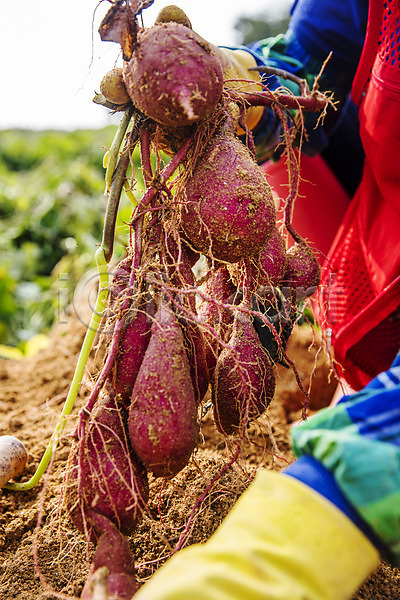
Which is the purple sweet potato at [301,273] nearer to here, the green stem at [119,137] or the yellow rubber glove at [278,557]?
the green stem at [119,137]

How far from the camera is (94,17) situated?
751 millimetres

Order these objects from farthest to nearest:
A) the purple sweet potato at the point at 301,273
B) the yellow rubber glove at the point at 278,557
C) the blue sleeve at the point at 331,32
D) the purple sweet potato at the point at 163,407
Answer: the blue sleeve at the point at 331,32
the purple sweet potato at the point at 301,273
the purple sweet potato at the point at 163,407
the yellow rubber glove at the point at 278,557

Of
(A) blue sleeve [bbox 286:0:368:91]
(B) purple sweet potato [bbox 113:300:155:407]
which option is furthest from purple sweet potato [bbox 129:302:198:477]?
(A) blue sleeve [bbox 286:0:368:91]

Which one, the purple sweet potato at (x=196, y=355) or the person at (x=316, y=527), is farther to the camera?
the purple sweet potato at (x=196, y=355)

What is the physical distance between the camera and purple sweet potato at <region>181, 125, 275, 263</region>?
0.81 m

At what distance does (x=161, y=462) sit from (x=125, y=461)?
2.7 inches

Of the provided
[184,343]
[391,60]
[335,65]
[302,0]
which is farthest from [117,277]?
[302,0]

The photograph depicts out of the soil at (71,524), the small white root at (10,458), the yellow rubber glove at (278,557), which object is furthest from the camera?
the small white root at (10,458)

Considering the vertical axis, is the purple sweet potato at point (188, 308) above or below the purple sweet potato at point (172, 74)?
below

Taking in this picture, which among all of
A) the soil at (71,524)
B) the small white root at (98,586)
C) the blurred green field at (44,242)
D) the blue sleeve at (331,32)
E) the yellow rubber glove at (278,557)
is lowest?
the blurred green field at (44,242)

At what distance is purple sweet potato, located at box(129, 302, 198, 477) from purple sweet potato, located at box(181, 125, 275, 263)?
0.61ft

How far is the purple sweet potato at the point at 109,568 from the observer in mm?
626

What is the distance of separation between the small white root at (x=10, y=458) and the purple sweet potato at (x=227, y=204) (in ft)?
1.99

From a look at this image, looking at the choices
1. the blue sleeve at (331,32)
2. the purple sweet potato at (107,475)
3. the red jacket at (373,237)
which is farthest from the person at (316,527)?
the blue sleeve at (331,32)
